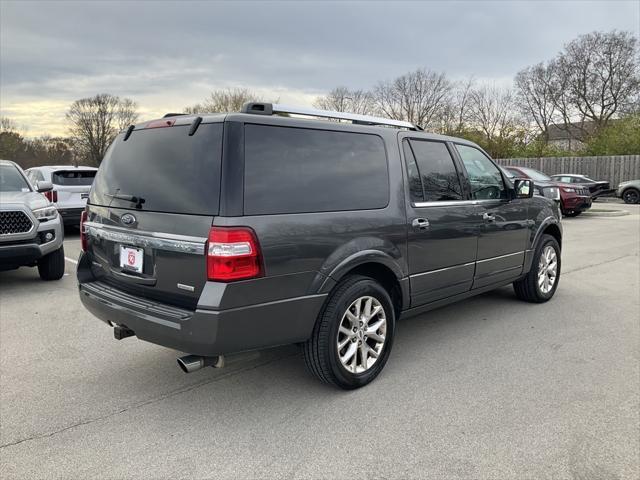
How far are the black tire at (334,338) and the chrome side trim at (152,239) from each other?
952 millimetres

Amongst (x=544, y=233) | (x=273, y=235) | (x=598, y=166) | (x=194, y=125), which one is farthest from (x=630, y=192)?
(x=194, y=125)

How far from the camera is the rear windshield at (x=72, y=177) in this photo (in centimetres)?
1112

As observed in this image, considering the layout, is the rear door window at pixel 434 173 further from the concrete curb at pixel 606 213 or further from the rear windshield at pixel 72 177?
the concrete curb at pixel 606 213

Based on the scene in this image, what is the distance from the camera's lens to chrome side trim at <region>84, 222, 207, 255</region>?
2816mm

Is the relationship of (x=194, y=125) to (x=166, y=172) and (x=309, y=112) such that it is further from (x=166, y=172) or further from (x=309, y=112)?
(x=309, y=112)

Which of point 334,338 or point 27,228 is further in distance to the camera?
point 27,228

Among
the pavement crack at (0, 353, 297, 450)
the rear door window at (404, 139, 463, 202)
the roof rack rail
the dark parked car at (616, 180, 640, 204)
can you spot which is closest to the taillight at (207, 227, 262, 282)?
the roof rack rail

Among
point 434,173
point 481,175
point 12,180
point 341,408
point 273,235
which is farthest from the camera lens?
point 12,180

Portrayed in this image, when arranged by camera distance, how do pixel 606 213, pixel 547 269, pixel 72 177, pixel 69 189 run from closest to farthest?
1. pixel 547 269
2. pixel 69 189
3. pixel 72 177
4. pixel 606 213

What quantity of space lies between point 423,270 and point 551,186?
1270 cm

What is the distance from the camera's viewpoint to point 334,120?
12.3ft

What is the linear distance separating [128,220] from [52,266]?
447cm

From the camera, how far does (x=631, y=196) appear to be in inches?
902

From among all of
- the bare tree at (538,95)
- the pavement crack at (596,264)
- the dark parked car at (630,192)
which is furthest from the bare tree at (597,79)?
the pavement crack at (596,264)
